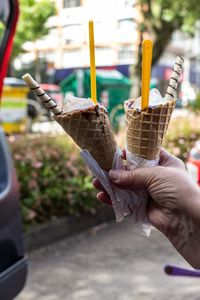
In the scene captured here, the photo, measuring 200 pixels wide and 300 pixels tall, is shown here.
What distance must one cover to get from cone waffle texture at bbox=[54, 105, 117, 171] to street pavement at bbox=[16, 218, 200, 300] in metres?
2.57

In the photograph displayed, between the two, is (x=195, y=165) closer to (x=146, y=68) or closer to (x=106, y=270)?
(x=106, y=270)

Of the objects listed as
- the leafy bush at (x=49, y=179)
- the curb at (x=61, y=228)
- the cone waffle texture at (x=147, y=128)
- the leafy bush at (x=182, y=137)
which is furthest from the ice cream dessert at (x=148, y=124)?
the leafy bush at (x=182, y=137)

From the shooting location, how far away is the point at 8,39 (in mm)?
3203

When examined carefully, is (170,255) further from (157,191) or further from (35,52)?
(35,52)

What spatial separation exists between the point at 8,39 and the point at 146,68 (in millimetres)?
2193

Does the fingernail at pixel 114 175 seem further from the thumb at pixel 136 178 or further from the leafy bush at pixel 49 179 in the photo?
the leafy bush at pixel 49 179

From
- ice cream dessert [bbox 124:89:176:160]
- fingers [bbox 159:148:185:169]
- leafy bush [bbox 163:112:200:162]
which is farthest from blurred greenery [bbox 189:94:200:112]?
ice cream dessert [bbox 124:89:176:160]

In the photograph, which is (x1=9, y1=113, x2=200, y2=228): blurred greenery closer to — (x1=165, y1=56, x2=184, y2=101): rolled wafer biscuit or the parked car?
the parked car

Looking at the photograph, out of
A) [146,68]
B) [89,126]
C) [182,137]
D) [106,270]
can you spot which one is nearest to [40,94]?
[89,126]

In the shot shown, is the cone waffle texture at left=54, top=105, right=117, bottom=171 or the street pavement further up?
the cone waffle texture at left=54, top=105, right=117, bottom=171

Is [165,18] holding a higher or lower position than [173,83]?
higher

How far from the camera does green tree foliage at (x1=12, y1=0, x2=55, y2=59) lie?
53.1 ft

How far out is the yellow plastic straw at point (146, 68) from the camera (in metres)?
1.17

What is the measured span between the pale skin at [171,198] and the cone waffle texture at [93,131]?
2.3 inches
